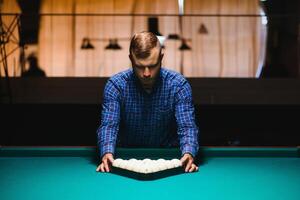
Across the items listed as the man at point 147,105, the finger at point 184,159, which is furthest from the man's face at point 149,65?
the finger at point 184,159

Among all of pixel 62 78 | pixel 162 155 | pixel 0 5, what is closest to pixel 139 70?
pixel 162 155

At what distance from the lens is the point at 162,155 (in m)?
2.32

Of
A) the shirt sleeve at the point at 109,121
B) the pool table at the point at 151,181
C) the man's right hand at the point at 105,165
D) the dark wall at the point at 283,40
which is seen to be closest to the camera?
the pool table at the point at 151,181

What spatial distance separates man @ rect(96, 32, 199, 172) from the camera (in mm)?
2355

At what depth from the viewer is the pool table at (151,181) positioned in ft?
5.40

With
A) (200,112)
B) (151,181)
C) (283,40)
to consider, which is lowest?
(200,112)

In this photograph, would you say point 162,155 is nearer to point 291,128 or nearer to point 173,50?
point 291,128

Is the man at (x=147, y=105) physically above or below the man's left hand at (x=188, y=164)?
above

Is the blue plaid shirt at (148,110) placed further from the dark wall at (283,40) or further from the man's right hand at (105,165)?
the dark wall at (283,40)

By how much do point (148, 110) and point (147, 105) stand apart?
32mm

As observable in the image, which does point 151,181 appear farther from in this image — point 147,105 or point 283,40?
point 283,40

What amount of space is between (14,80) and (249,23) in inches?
182

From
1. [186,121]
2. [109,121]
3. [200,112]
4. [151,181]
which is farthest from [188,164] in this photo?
[200,112]

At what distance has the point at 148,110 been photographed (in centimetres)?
276
